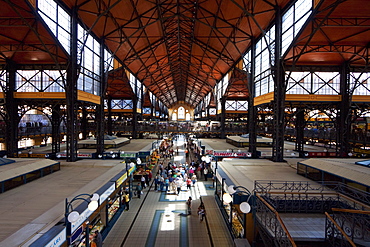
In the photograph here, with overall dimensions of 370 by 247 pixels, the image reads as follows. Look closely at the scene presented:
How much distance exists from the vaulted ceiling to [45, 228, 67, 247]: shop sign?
13.0 m

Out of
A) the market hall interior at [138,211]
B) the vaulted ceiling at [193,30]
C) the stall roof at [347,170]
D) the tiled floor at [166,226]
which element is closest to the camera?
the market hall interior at [138,211]

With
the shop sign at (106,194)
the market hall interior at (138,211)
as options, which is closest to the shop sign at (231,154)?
the market hall interior at (138,211)

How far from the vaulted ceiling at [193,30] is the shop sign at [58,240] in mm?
12993

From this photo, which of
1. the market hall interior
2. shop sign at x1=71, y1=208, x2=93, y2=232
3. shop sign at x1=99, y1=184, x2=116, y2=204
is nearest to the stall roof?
the market hall interior

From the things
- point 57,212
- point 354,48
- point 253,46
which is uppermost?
point 253,46

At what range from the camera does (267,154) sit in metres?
23.4

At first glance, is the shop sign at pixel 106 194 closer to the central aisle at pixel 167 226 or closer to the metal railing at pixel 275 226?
the central aisle at pixel 167 226

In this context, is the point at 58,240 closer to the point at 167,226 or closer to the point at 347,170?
the point at 167,226

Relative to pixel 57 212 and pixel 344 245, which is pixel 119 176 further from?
pixel 344 245

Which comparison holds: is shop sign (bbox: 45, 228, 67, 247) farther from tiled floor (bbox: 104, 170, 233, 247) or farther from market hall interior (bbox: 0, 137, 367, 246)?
tiled floor (bbox: 104, 170, 233, 247)

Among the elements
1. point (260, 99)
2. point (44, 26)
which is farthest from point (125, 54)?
point (260, 99)

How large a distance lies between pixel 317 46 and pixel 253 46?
25.3 ft

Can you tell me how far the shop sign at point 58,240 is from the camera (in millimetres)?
5824

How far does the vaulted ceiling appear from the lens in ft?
50.6
